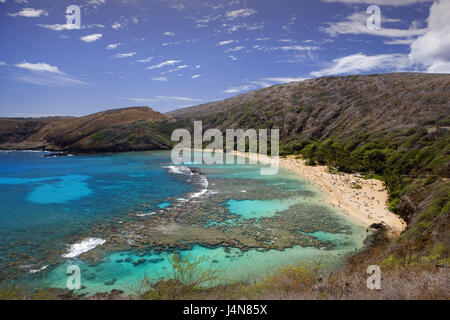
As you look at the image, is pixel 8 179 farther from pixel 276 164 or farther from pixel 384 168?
pixel 384 168

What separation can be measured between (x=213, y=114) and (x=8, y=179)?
367 feet

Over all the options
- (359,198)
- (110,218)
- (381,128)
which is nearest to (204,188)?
(110,218)

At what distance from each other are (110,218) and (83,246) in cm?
710

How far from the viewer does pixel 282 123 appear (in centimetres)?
12019

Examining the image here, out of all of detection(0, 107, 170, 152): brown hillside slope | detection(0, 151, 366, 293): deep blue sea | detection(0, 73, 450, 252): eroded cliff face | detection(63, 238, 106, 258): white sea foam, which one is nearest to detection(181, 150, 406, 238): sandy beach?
detection(0, 73, 450, 252): eroded cliff face

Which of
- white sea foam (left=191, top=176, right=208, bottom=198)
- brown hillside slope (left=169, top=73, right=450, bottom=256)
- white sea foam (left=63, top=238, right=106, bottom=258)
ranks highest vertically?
brown hillside slope (left=169, top=73, right=450, bottom=256)

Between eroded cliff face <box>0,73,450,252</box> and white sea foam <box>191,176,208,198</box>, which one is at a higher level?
eroded cliff face <box>0,73,450,252</box>

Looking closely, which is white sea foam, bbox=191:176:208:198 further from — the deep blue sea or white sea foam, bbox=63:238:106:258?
white sea foam, bbox=63:238:106:258

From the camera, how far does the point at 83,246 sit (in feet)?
69.8

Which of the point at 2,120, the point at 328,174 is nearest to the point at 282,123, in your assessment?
the point at 328,174

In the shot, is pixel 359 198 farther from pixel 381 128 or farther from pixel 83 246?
pixel 381 128

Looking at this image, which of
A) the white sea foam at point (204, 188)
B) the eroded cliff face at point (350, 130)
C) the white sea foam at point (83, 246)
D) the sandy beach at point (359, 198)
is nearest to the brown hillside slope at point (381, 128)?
the eroded cliff face at point (350, 130)

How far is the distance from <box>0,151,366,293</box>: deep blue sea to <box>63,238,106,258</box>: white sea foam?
7cm

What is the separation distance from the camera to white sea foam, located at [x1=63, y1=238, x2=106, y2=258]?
778 inches
